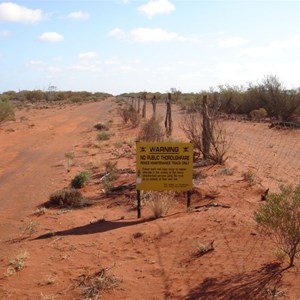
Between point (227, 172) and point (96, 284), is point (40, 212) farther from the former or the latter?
point (227, 172)

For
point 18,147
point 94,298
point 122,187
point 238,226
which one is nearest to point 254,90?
point 18,147

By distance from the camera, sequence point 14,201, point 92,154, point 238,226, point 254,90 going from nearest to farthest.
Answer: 1. point 238,226
2. point 14,201
3. point 92,154
4. point 254,90

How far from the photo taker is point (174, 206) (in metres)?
9.78

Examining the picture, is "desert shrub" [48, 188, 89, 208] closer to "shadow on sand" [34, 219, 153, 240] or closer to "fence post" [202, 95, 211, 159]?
"shadow on sand" [34, 219, 153, 240]

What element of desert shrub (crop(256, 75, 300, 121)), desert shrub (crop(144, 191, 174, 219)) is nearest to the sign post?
desert shrub (crop(144, 191, 174, 219))

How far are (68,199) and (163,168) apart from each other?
115 inches

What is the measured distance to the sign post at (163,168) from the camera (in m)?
8.95

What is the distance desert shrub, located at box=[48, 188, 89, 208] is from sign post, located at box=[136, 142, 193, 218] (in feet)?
7.38

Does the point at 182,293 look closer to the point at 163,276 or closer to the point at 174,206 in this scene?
the point at 163,276

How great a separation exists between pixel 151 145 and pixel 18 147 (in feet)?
50.2

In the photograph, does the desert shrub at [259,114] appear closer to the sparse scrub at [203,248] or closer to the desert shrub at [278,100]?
the desert shrub at [278,100]

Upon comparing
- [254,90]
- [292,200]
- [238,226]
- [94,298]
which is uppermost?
[254,90]

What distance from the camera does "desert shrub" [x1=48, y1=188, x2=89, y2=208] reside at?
10664 mm

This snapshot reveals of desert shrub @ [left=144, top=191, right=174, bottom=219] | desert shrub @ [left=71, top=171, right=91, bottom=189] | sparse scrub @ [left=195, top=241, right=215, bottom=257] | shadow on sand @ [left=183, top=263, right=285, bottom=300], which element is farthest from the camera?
desert shrub @ [left=71, top=171, right=91, bottom=189]
